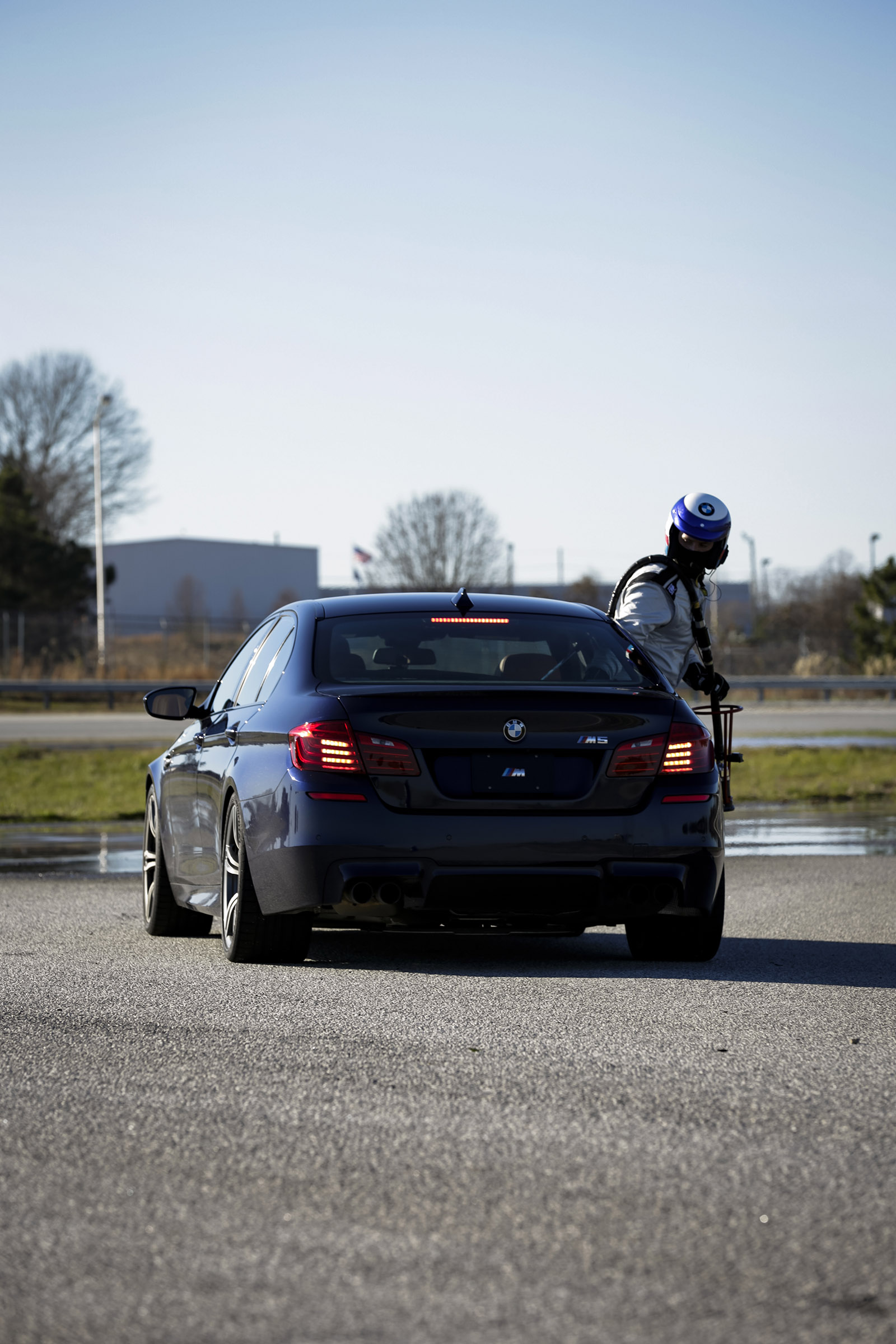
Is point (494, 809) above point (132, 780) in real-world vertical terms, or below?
above

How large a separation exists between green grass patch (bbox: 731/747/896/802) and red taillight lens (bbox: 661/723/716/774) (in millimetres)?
10684

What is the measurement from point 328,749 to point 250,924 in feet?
2.93

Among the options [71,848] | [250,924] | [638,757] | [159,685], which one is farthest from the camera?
[159,685]

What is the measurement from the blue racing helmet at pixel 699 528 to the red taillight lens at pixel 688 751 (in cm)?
254

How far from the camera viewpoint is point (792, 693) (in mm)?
46219

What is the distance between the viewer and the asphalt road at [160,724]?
90.6 feet

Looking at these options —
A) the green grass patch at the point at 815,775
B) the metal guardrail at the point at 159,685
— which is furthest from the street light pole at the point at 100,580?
the green grass patch at the point at 815,775

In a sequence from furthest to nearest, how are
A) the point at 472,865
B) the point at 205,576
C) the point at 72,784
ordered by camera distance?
1. the point at 205,576
2. the point at 72,784
3. the point at 472,865

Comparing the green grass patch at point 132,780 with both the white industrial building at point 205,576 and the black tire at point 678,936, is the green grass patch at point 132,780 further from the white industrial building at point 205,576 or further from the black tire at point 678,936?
the white industrial building at point 205,576

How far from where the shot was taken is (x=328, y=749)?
677cm

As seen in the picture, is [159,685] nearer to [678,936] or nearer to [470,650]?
[470,650]

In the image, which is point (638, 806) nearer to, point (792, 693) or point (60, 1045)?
point (60, 1045)

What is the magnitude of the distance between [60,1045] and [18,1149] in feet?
Result: 4.18

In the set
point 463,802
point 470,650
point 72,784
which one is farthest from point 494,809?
point 72,784
